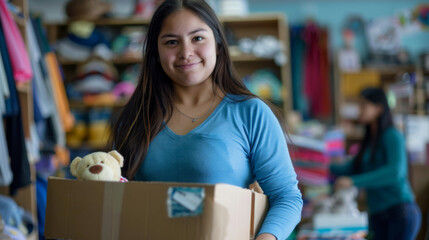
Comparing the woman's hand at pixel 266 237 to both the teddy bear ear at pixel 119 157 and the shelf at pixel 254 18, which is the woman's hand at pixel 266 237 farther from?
the shelf at pixel 254 18

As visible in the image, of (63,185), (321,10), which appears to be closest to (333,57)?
A: (321,10)

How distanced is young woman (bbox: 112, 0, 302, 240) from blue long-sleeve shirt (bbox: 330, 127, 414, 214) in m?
1.96

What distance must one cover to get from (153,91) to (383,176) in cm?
208

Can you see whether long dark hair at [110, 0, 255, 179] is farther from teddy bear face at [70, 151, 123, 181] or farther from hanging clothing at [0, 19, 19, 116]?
hanging clothing at [0, 19, 19, 116]

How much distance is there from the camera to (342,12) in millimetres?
5461

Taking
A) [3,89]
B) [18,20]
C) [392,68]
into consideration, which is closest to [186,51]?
[3,89]

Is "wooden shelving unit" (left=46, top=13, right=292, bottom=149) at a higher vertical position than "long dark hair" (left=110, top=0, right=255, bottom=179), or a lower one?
higher

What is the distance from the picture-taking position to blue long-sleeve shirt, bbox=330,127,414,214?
9.97ft

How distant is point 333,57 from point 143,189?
4.70 m

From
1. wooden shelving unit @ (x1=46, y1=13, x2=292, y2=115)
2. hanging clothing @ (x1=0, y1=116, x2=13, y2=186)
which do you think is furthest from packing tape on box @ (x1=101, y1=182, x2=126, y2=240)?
wooden shelving unit @ (x1=46, y1=13, x2=292, y2=115)

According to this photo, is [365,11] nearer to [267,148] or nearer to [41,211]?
[41,211]

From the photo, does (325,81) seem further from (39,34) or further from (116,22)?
(39,34)

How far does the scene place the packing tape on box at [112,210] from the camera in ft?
3.14

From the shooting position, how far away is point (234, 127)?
1.22 m
